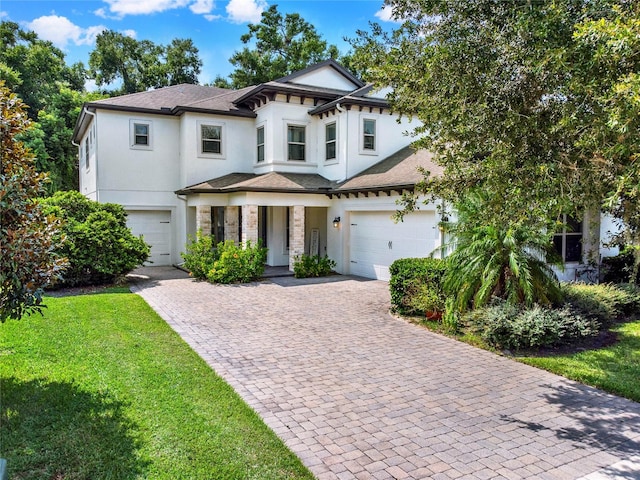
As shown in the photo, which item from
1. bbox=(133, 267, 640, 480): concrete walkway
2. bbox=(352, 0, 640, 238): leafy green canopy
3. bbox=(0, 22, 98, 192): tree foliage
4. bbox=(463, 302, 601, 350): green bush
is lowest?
bbox=(133, 267, 640, 480): concrete walkway

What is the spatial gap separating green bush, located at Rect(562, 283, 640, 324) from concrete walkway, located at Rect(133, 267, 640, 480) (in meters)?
2.98

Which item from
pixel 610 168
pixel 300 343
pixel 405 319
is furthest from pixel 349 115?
pixel 610 168

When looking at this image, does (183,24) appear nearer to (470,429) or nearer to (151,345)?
(151,345)

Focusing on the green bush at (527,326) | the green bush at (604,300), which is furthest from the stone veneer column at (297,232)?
the green bush at (604,300)

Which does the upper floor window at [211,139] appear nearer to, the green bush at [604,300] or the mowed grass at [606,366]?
the green bush at [604,300]

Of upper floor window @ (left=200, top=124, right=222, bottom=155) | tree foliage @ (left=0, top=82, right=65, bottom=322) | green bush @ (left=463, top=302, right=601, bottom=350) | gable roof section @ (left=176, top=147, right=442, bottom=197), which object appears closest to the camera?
tree foliage @ (left=0, top=82, right=65, bottom=322)

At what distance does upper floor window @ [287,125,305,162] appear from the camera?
1805 cm

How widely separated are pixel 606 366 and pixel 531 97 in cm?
456

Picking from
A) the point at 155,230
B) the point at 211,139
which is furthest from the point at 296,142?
the point at 155,230

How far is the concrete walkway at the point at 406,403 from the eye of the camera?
14.3 feet

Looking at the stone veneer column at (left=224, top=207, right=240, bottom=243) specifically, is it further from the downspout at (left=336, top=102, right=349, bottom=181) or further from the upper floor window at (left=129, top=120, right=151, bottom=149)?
the downspout at (left=336, top=102, right=349, bottom=181)

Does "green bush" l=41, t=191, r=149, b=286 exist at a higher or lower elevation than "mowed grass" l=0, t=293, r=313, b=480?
higher

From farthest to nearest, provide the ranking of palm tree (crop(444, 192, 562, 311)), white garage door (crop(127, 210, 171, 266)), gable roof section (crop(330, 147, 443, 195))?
white garage door (crop(127, 210, 171, 266)) < gable roof section (crop(330, 147, 443, 195)) < palm tree (crop(444, 192, 562, 311))

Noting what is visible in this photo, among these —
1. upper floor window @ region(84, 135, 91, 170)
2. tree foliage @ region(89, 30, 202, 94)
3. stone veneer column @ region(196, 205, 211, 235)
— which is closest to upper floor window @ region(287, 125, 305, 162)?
stone veneer column @ region(196, 205, 211, 235)
